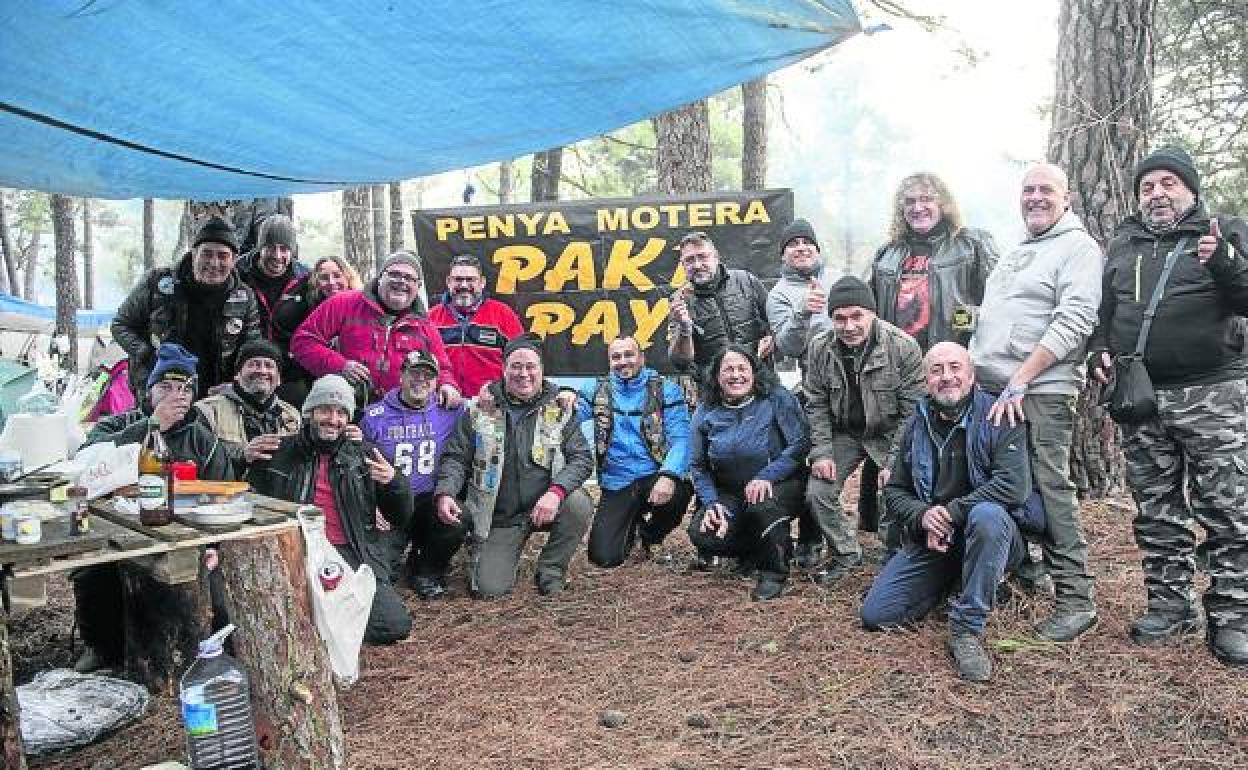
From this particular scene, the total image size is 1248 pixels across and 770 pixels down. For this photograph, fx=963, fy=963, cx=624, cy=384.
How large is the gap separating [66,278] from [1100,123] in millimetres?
15316

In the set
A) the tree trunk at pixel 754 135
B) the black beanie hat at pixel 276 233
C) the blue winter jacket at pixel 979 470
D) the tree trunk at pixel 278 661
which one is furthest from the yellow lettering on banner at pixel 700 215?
the tree trunk at pixel 754 135

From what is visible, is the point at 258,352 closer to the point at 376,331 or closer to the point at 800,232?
the point at 376,331

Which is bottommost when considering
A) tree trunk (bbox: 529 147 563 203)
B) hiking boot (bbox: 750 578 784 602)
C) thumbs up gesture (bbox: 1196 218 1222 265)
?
hiking boot (bbox: 750 578 784 602)

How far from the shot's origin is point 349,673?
3.25 metres

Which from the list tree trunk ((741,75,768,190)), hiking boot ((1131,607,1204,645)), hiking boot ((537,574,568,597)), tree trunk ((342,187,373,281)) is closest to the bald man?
hiking boot ((1131,607,1204,645))

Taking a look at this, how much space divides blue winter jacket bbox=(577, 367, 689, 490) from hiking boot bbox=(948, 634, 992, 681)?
194cm

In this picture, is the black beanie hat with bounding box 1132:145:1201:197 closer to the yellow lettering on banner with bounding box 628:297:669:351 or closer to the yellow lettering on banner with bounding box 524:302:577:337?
the yellow lettering on banner with bounding box 628:297:669:351

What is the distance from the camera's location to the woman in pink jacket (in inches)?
206

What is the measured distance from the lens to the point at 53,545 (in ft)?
8.70

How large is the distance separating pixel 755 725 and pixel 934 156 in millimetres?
49452

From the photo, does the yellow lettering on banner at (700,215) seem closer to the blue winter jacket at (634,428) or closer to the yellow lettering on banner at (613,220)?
the yellow lettering on banner at (613,220)

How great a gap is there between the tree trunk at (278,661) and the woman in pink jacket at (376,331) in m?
2.22

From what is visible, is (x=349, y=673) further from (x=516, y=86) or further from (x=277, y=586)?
(x=516, y=86)

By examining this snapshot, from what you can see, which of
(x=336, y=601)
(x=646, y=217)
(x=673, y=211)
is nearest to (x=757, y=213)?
(x=673, y=211)
